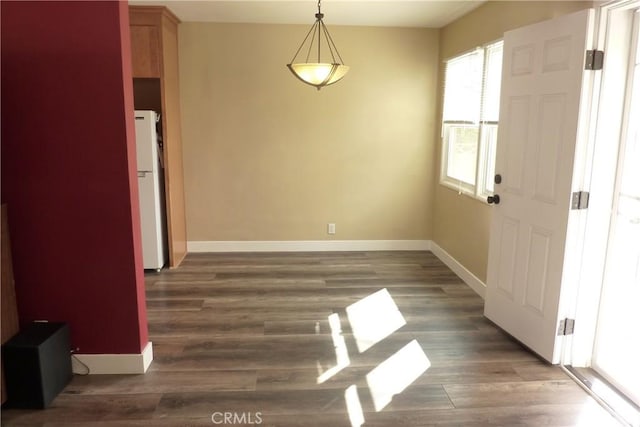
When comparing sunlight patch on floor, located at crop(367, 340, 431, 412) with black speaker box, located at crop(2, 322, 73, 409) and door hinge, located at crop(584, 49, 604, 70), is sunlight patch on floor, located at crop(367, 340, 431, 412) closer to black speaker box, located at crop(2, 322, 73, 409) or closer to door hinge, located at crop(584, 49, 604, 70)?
black speaker box, located at crop(2, 322, 73, 409)

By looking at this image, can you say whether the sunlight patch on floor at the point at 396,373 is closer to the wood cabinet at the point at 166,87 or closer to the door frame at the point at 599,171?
the door frame at the point at 599,171

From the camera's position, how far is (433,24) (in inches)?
200

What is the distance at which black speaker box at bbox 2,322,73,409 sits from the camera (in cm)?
243

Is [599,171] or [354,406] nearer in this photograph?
[354,406]

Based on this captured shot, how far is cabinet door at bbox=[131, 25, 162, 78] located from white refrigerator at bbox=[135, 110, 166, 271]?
16.0 inches

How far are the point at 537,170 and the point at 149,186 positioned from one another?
137 inches

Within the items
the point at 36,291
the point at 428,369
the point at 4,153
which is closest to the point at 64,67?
the point at 4,153

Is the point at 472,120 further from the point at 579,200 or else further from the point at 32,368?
the point at 32,368

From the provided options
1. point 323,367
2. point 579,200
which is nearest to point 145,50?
point 323,367

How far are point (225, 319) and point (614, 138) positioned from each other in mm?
2945

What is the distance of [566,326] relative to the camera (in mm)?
2895

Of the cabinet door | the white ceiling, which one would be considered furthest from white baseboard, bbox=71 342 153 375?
the white ceiling

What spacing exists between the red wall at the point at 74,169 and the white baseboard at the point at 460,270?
2.91 meters

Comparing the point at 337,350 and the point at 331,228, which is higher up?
the point at 331,228
